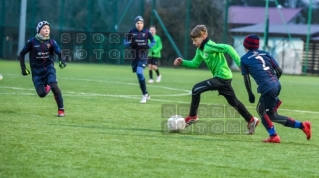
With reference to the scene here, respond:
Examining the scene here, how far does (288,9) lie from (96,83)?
1507 inches

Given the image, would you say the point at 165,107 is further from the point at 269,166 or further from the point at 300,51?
the point at 300,51

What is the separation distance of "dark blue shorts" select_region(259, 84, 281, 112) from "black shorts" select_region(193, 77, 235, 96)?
1.02 m

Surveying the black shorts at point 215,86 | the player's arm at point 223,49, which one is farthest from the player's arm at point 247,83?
the black shorts at point 215,86

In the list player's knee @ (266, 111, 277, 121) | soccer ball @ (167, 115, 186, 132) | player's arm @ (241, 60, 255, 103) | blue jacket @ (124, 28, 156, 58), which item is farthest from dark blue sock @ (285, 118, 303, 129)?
blue jacket @ (124, 28, 156, 58)

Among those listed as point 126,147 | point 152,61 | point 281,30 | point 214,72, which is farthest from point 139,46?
point 281,30

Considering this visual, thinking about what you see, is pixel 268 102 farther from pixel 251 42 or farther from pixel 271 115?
pixel 251 42

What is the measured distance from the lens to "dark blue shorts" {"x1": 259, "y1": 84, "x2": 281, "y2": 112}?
9.97 metres

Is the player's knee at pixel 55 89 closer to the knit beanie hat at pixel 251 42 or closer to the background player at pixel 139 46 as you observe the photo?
the background player at pixel 139 46

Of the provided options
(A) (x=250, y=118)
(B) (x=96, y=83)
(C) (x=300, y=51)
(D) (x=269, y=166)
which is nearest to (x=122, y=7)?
(C) (x=300, y=51)

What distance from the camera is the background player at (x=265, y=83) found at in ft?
32.7

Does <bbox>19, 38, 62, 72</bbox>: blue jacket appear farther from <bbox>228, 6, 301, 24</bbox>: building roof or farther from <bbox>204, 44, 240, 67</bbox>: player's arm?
<bbox>228, 6, 301, 24</bbox>: building roof

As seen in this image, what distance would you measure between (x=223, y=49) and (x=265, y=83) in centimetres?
112

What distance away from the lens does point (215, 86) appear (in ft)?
36.0

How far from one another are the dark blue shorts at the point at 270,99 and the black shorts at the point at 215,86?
40.2 inches
